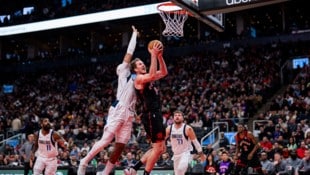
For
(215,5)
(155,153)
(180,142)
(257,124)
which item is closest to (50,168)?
(180,142)

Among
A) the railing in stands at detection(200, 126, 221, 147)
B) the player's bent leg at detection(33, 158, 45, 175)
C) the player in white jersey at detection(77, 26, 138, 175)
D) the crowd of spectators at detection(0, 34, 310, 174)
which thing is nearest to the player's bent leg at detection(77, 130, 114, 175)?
the player in white jersey at detection(77, 26, 138, 175)

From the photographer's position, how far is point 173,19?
14.3m

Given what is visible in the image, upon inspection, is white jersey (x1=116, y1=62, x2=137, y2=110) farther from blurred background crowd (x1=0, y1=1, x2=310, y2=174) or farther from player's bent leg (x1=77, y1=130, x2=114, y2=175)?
blurred background crowd (x1=0, y1=1, x2=310, y2=174)

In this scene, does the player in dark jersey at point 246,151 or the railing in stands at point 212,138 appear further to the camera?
the railing in stands at point 212,138

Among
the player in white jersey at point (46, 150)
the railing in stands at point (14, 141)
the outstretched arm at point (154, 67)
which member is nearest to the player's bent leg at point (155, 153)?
the outstretched arm at point (154, 67)

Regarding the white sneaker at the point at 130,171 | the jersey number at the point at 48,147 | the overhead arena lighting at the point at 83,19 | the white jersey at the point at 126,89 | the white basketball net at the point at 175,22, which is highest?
the overhead arena lighting at the point at 83,19

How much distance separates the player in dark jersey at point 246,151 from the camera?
1360 centimetres

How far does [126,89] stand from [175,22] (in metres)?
5.81

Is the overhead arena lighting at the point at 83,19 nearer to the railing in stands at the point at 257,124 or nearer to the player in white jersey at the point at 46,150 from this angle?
the railing in stands at the point at 257,124

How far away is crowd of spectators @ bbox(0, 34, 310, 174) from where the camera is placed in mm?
19308

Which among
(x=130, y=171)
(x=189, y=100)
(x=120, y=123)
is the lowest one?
(x=130, y=171)

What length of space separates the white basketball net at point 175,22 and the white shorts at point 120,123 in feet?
17.6

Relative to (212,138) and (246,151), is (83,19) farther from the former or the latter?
(246,151)

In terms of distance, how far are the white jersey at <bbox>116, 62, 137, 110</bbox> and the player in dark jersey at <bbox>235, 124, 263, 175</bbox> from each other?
5354 mm
